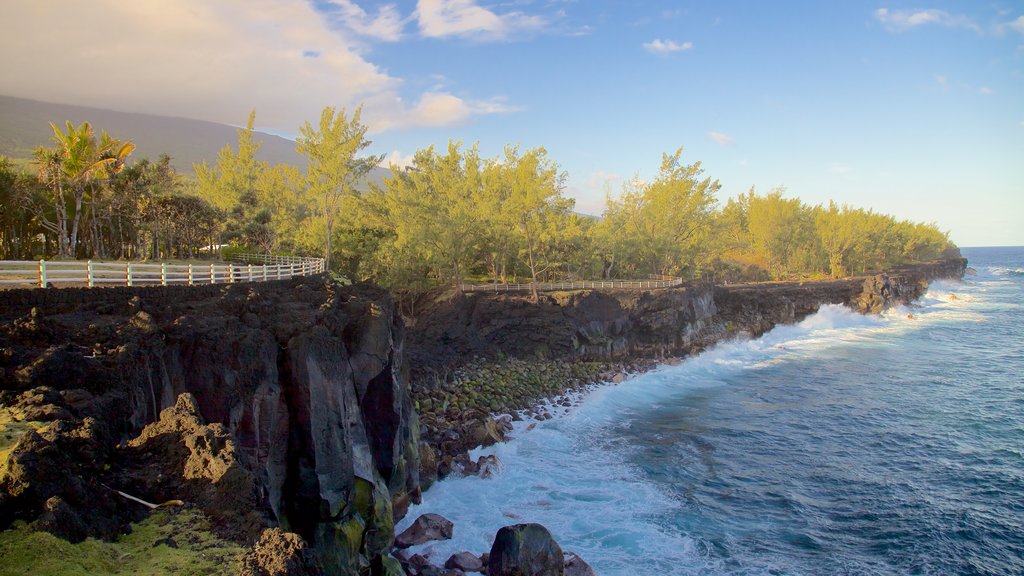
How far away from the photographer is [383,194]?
58.3 meters

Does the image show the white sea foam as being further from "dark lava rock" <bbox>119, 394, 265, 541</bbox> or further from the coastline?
"dark lava rock" <bbox>119, 394, 265, 541</bbox>

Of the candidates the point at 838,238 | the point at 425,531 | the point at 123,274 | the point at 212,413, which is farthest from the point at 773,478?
the point at 838,238

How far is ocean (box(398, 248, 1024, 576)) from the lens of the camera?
18516 millimetres

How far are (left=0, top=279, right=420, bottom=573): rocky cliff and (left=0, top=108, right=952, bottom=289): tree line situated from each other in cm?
1773

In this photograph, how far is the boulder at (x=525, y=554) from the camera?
51.5 feet

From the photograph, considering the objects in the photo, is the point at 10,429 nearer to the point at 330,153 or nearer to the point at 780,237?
the point at 330,153

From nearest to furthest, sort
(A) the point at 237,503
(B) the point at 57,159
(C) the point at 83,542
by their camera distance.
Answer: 1. (C) the point at 83,542
2. (A) the point at 237,503
3. (B) the point at 57,159

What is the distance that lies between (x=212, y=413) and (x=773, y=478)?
22.6m

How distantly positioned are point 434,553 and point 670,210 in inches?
2355

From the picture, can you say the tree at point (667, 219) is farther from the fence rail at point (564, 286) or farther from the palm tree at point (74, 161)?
the palm tree at point (74, 161)

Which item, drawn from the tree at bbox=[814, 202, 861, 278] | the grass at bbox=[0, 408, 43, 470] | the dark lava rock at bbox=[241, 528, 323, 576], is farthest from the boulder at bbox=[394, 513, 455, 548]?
the tree at bbox=[814, 202, 861, 278]

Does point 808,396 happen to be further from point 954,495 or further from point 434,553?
point 434,553

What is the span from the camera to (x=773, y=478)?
79.2ft

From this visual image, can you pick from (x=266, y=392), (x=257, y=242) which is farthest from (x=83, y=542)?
(x=257, y=242)
